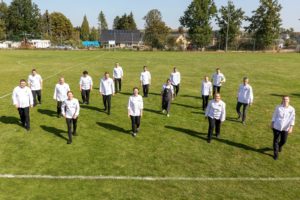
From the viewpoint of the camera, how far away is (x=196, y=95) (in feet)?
71.5

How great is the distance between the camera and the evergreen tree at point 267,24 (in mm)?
85500

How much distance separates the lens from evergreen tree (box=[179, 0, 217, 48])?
91062 mm

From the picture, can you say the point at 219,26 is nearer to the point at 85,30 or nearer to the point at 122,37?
the point at 122,37

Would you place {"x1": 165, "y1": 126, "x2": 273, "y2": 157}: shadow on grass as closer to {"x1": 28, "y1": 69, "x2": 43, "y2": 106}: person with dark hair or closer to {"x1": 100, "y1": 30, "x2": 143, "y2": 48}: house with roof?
{"x1": 28, "y1": 69, "x2": 43, "y2": 106}: person with dark hair

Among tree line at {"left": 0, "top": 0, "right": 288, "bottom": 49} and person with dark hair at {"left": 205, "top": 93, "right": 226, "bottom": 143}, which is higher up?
tree line at {"left": 0, "top": 0, "right": 288, "bottom": 49}

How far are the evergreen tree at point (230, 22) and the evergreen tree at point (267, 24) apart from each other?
189 inches

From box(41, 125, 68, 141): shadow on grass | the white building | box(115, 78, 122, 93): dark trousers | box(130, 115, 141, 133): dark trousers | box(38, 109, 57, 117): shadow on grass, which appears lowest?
box(41, 125, 68, 141): shadow on grass

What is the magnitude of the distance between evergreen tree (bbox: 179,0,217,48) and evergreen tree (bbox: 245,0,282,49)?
13.1 m

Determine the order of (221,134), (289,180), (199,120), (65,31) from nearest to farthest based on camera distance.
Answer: (289,180), (221,134), (199,120), (65,31)

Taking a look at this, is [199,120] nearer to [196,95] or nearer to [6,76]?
[196,95]

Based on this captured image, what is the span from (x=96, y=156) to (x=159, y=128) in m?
4.03

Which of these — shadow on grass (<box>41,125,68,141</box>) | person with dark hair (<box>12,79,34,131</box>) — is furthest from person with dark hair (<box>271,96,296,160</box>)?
person with dark hair (<box>12,79,34,131</box>)

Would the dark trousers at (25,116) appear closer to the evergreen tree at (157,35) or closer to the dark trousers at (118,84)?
the dark trousers at (118,84)

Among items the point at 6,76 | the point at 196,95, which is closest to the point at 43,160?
the point at 196,95
